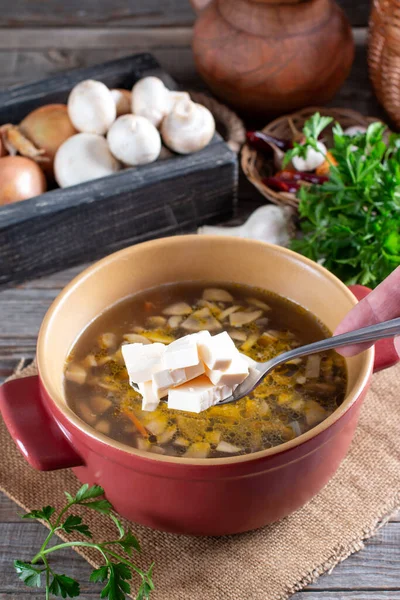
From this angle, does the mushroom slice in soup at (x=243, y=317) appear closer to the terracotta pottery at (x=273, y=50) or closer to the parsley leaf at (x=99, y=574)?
the parsley leaf at (x=99, y=574)

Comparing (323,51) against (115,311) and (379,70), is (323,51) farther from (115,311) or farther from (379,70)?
(115,311)

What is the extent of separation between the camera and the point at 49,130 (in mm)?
2029

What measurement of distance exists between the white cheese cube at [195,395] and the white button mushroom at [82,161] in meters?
0.86

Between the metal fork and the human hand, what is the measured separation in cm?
7

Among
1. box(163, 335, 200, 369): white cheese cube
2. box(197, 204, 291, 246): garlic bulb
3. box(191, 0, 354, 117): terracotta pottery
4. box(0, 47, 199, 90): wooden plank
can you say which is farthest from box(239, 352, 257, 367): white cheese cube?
box(0, 47, 199, 90): wooden plank

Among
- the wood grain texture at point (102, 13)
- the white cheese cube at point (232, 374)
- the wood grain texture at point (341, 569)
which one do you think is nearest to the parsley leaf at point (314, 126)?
the white cheese cube at point (232, 374)

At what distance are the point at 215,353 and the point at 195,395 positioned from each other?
0.07 metres

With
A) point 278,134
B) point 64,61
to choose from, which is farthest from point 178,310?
point 64,61

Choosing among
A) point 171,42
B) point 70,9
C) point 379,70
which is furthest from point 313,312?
point 70,9

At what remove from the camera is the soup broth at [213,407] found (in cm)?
123

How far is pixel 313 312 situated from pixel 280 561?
18.4 inches

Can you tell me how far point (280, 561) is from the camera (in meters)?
1.22

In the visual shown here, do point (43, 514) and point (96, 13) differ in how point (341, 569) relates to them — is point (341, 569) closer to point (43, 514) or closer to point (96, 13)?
point (43, 514)

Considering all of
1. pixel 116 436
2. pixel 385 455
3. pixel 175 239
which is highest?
pixel 175 239
